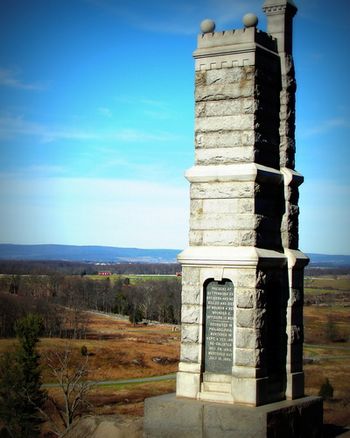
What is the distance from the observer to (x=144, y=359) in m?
53.5

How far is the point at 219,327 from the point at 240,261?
114 cm

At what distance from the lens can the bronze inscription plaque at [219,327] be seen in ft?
33.3

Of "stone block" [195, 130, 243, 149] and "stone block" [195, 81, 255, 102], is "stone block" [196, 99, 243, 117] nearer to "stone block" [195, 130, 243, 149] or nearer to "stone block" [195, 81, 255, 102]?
"stone block" [195, 81, 255, 102]

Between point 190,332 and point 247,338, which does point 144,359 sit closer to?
point 190,332

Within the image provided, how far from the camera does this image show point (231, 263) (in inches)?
395

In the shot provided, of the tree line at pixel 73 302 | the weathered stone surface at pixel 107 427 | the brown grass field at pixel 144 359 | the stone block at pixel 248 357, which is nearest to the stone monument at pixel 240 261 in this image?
the stone block at pixel 248 357

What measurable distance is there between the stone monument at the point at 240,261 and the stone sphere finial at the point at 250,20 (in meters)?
0.02

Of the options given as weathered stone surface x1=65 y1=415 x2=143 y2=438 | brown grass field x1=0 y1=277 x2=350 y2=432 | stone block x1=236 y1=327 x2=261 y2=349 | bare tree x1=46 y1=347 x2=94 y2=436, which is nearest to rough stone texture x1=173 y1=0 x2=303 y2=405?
stone block x1=236 y1=327 x2=261 y2=349

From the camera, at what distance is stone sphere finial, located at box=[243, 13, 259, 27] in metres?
10.4

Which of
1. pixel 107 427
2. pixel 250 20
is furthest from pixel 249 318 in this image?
pixel 250 20

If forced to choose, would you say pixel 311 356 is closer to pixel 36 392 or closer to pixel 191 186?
pixel 36 392

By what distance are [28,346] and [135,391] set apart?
12.2 m

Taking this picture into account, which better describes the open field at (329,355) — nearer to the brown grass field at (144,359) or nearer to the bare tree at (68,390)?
the brown grass field at (144,359)

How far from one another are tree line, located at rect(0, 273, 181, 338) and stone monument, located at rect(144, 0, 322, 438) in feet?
181
